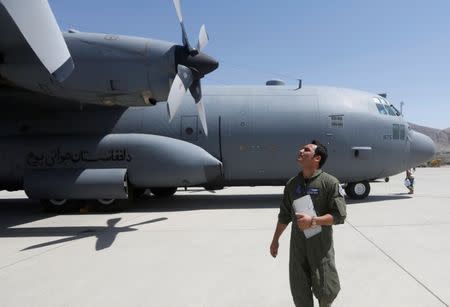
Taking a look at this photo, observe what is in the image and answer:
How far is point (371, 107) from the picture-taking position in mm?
13484

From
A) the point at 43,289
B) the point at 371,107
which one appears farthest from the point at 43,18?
the point at 371,107

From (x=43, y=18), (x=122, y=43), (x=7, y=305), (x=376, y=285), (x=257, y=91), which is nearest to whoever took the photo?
(x=7, y=305)

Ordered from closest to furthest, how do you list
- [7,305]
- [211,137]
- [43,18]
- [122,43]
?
[7,305]
[43,18]
[122,43]
[211,137]

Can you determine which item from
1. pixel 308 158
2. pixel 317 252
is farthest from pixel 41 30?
pixel 317 252

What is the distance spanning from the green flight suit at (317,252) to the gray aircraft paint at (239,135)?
26.8ft

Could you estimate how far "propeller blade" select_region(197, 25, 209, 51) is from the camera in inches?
396

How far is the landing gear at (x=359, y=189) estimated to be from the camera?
44.7ft

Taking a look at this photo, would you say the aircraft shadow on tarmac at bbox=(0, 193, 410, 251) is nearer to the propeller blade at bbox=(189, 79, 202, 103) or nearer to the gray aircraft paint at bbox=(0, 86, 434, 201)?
the gray aircraft paint at bbox=(0, 86, 434, 201)

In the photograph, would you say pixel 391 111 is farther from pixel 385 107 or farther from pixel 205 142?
pixel 205 142

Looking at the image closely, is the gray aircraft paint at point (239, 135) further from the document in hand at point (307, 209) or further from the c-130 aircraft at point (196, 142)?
the document in hand at point (307, 209)

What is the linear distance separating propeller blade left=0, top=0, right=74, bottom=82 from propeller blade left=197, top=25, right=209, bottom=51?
3.82 m

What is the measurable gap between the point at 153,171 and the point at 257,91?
500 centimetres

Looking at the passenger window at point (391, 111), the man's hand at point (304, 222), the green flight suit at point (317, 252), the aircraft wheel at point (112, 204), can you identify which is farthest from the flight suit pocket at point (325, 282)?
the passenger window at point (391, 111)

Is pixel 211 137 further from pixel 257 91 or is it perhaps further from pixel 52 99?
pixel 52 99
